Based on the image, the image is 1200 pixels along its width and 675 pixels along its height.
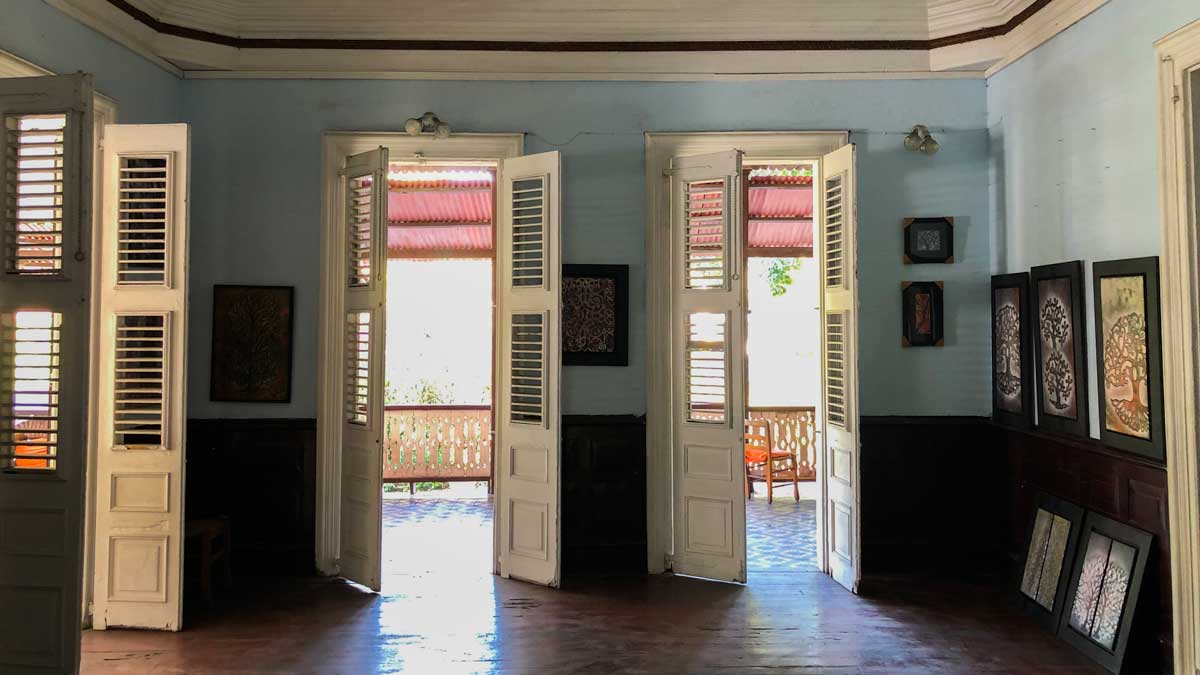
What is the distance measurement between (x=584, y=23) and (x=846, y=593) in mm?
4113

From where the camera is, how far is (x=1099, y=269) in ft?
14.5

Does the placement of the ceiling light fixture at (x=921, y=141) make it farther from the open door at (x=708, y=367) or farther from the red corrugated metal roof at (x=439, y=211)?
the red corrugated metal roof at (x=439, y=211)

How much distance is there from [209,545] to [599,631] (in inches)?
93.4

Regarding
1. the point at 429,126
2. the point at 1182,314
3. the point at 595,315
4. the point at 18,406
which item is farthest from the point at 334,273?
the point at 1182,314

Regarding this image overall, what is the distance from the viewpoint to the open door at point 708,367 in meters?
5.47

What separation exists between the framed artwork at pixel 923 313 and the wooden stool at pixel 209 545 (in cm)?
464

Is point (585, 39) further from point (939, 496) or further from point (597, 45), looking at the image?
point (939, 496)

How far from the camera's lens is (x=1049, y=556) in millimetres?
4750

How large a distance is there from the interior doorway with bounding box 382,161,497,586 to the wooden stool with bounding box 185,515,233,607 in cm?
101

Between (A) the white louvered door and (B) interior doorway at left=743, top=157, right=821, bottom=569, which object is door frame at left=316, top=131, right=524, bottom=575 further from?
(B) interior doorway at left=743, top=157, right=821, bottom=569

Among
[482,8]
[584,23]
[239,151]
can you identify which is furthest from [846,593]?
[239,151]

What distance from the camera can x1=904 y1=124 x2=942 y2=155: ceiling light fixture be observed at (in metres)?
5.67

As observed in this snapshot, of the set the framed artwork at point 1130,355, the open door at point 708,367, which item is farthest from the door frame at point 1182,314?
the open door at point 708,367

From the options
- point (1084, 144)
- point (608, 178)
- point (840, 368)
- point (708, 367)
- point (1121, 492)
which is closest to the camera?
point (1121, 492)
